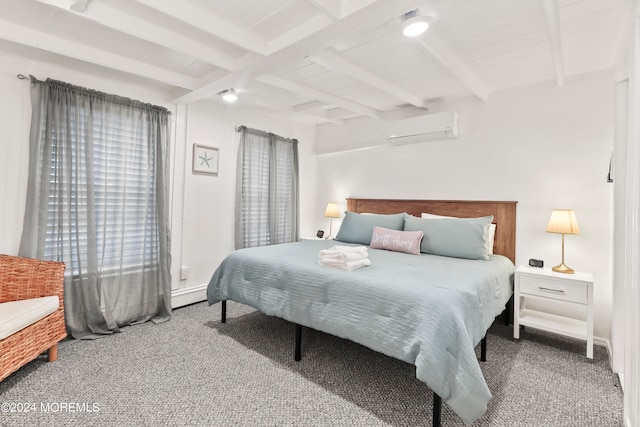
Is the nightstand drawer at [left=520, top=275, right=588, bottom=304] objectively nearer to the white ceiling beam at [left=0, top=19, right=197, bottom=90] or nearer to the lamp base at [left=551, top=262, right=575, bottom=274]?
the lamp base at [left=551, top=262, right=575, bottom=274]

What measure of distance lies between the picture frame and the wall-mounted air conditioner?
6.92ft

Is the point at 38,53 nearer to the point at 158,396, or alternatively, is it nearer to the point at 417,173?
the point at 158,396

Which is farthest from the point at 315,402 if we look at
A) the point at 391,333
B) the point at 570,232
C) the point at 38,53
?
the point at 38,53

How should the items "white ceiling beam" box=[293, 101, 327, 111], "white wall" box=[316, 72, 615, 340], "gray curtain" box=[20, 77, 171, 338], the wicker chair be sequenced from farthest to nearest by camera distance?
1. "white ceiling beam" box=[293, 101, 327, 111]
2. "white wall" box=[316, 72, 615, 340]
3. "gray curtain" box=[20, 77, 171, 338]
4. the wicker chair

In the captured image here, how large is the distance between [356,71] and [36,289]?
300 cm

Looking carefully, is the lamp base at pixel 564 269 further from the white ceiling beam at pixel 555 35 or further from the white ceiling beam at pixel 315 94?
the white ceiling beam at pixel 315 94

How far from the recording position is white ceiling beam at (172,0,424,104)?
1.67 meters

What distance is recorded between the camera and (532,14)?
197 cm

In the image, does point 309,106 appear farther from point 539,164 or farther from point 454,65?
point 539,164

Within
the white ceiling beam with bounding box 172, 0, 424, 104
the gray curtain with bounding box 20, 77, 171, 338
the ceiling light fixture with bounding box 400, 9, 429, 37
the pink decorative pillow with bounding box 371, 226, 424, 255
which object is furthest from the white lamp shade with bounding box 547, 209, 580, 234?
the gray curtain with bounding box 20, 77, 171, 338

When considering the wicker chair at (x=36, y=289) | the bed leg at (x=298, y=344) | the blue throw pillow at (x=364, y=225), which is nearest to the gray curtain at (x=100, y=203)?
the wicker chair at (x=36, y=289)

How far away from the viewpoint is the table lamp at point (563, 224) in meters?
2.58

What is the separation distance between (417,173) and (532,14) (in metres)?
2.02

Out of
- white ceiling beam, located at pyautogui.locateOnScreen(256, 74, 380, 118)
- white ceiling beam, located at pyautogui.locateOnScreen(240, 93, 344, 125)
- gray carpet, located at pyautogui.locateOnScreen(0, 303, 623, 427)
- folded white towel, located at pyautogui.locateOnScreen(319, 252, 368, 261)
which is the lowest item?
gray carpet, located at pyautogui.locateOnScreen(0, 303, 623, 427)
